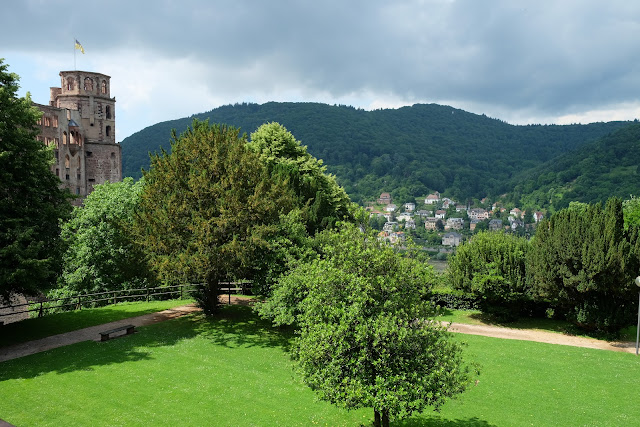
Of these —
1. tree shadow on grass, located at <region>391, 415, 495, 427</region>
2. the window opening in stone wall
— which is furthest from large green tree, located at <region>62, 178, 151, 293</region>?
the window opening in stone wall

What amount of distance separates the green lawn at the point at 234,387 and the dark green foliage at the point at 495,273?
23.0 feet

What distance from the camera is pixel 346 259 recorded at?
1201 cm

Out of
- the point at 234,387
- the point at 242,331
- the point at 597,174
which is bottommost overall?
the point at 234,387

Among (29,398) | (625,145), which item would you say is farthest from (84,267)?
(625,145)

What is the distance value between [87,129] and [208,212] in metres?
66.7

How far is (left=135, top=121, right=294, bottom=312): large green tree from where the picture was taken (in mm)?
22672

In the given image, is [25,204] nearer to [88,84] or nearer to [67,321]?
[67,321]

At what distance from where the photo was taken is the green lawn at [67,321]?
22.5 meters

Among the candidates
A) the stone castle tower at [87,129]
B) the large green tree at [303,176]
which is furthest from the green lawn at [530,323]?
the stone castle tower at [87,129]

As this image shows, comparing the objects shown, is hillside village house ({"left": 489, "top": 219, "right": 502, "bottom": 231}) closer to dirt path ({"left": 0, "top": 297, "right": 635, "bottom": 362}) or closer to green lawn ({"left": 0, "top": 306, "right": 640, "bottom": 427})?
dirt path ({"left": 0, "top": 297, "right": 635, "bottom": 362})

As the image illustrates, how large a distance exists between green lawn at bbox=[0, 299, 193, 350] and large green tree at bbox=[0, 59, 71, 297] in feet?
10.3

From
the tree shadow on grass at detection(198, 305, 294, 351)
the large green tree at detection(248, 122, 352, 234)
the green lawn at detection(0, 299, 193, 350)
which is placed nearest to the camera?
the green lawn at detection(0, 299, 193, 350)

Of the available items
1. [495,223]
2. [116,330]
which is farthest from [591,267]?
[495,223]

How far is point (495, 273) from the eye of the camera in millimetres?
30891
